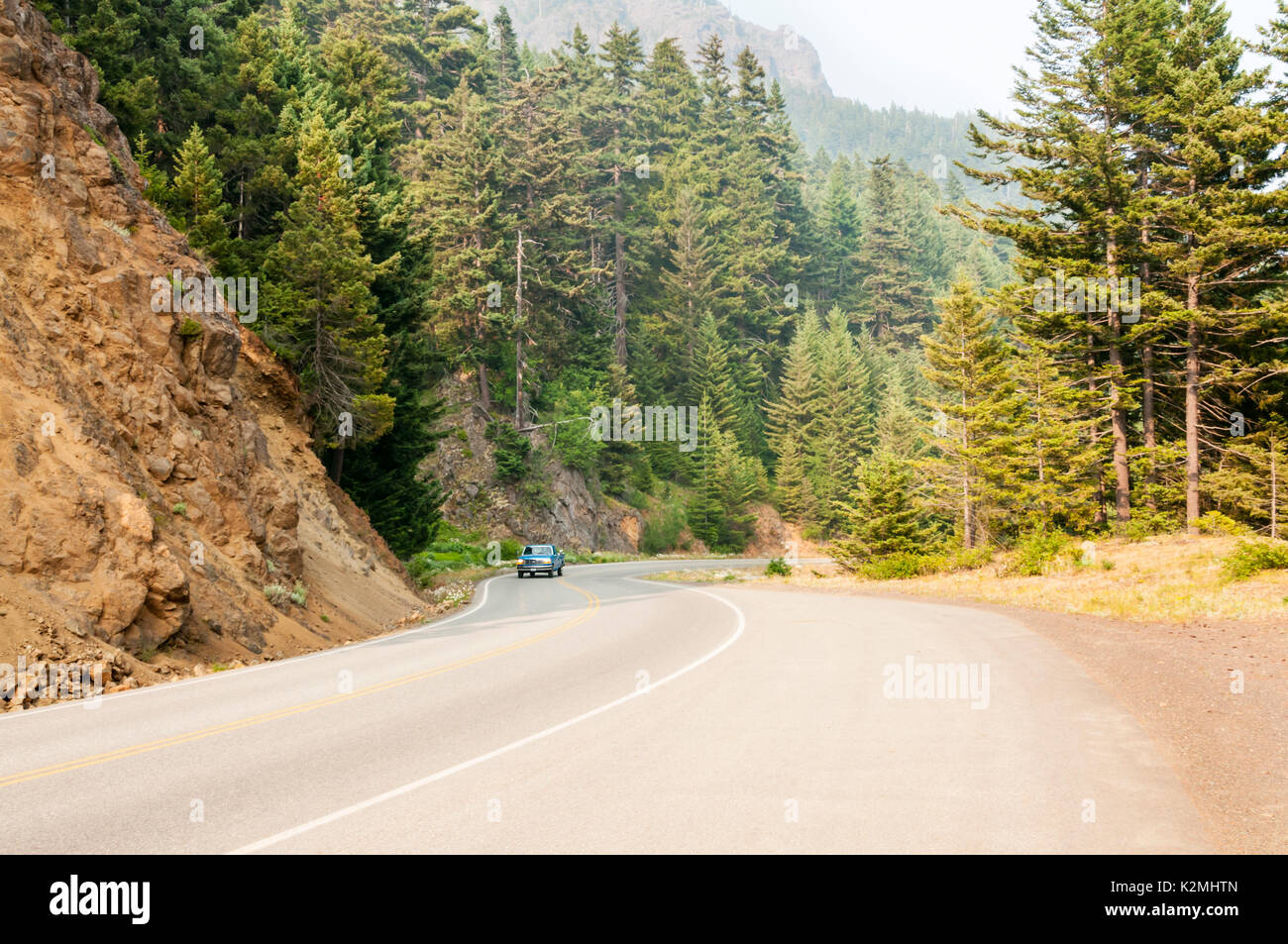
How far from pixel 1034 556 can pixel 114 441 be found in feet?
82.8

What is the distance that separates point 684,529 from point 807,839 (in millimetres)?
63583

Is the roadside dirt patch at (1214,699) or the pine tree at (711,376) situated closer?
the roadside dirt patch at (1214,699)

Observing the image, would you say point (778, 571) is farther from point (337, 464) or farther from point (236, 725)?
point (236, 725)

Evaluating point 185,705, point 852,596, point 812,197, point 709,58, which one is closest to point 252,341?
point 185,705

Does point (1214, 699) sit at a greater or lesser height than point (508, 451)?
lesser

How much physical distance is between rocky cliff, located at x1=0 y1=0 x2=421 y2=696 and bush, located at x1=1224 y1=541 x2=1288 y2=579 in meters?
20.0

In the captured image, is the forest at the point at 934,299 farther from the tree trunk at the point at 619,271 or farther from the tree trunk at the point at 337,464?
the tree trunk at the point at 619,271

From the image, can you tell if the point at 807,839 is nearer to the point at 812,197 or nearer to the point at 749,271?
the point at 749,271

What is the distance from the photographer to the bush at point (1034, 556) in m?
26.9

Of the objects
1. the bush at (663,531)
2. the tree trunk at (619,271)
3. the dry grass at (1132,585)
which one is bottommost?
the bush at (663,531)

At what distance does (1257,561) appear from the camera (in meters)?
19.2

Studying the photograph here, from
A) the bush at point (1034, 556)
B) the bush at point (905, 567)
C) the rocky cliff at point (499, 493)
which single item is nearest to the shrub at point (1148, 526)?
the bush at point (1034, 556)

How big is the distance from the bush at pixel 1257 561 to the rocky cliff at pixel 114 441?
19979 mm

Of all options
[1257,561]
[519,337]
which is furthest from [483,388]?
[1257,561]
